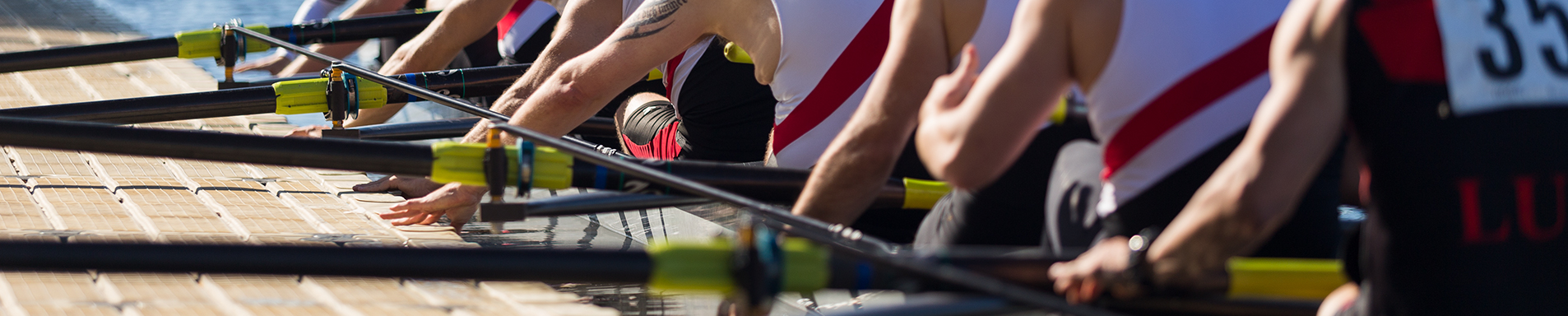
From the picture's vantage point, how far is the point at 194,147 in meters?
1.86

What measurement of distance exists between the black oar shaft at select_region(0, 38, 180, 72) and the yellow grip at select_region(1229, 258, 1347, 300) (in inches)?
124

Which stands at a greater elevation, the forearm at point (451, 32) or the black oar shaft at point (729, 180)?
the forearm at point (451, 32)

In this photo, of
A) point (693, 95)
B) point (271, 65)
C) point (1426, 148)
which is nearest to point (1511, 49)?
point (1426, 148)

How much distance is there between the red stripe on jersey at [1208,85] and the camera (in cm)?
→ 139

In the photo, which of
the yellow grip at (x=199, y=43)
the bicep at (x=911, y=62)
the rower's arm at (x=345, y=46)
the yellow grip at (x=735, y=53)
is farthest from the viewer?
the rower's arm at (x=345, y=46)

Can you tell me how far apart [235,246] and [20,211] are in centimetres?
165

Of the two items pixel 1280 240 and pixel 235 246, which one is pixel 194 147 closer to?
pixel 235 246

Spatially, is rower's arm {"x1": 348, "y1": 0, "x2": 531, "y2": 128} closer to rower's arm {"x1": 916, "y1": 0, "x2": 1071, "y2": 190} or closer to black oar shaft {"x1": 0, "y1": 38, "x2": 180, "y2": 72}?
black oar shaft {"x1": 0, "y1": 38, "x2": 180, "y2": 72}

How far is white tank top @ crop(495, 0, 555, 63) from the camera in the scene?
4.04 m

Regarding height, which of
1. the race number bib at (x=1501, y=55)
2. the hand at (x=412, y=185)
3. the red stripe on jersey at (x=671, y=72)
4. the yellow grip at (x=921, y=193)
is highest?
the race number bib at (x=1501, y=55)

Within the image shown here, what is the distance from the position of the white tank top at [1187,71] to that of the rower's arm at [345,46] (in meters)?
4.05

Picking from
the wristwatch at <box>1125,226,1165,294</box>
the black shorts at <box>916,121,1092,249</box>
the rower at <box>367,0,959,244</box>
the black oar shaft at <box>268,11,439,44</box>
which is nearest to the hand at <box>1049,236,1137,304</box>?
the wristwatch at <box>1125,226,1165,294</box>

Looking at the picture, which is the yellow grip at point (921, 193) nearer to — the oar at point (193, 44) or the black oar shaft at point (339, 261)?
the black oar shaft at point (339, 261)

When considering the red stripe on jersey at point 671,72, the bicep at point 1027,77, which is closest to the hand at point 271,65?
the red stripe on jersey at point 671,72
